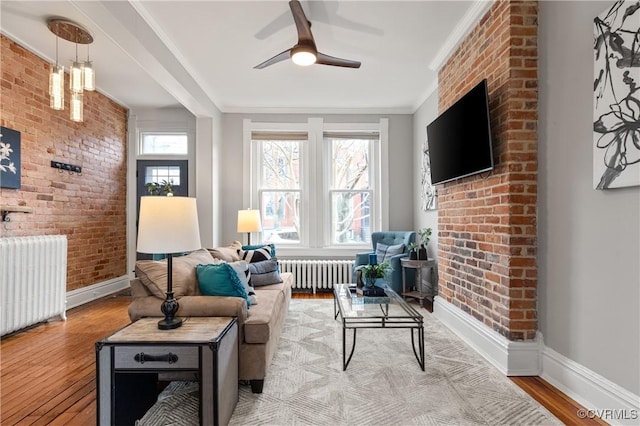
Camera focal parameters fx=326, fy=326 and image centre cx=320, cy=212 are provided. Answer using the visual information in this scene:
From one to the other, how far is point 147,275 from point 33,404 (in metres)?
1.01

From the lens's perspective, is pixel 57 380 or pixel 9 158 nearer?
pixel 57 380

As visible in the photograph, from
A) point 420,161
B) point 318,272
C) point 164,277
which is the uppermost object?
point 420,161

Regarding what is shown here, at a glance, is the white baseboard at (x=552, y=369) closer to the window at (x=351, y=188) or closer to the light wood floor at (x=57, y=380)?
the light wood floor at (x=57, y=380)

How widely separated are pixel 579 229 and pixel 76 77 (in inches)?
163

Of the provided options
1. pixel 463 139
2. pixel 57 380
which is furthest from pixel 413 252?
pixel 57 380

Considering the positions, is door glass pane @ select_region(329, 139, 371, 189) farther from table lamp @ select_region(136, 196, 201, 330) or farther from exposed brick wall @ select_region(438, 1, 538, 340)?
table lamp @ select_region(136, 196, 201, 330)

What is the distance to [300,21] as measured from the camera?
235 centimetres

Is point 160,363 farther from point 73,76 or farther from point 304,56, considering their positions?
point 73,76

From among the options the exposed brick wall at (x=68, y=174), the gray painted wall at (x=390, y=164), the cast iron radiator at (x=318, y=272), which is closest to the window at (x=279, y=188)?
the gray painted wall at (x=390, y=164)

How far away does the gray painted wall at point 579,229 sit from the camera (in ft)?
5.49

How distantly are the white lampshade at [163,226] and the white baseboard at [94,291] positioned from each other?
318cm

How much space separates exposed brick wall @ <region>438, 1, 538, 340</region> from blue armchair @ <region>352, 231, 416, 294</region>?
1307mm

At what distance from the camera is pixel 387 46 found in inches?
131

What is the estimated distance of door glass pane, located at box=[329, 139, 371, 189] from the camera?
5.31 meters
